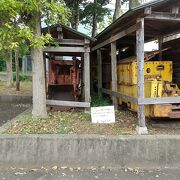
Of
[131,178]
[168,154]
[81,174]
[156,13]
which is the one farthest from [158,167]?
[156,13]

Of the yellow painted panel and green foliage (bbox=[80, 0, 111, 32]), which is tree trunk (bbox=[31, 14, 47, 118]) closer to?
the yellow painted panel

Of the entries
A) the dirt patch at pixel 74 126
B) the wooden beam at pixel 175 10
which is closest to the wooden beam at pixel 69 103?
the dirt patch at pixel 74 126

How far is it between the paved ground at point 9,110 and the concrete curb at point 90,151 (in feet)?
10.9

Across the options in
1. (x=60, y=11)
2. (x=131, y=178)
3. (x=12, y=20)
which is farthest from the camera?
(x=12, y=20)

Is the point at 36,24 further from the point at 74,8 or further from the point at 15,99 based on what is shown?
the point at 74,8

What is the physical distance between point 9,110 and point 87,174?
→ 6605 mm

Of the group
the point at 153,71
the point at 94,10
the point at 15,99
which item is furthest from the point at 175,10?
the point at 94,10

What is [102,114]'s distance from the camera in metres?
7.30

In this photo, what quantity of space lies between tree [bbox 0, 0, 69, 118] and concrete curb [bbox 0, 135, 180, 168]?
1.85 m

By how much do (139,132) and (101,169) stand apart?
1.27 metres

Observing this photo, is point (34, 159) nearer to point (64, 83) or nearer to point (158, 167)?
point (158, 167)

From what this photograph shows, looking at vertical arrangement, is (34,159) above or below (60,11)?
below

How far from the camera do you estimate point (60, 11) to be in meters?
6.48

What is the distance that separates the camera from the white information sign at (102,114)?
286 inches
